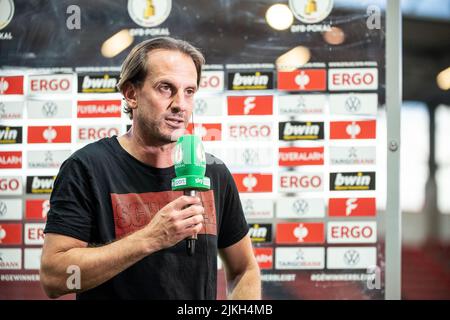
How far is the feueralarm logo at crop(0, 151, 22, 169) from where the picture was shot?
221 cm

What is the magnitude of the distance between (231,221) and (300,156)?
0.54m

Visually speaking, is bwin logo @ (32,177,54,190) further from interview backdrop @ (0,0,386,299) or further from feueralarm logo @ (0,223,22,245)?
feueralarm logo @ (0,223,22,245)

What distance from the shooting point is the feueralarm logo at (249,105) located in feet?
7.15

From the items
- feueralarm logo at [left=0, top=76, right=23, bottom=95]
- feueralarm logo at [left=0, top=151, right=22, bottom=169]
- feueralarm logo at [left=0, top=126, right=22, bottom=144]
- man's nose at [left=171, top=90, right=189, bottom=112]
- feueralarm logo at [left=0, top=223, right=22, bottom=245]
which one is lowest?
feueralarm logo at [left=0, top=223, right=22, bottom=245]

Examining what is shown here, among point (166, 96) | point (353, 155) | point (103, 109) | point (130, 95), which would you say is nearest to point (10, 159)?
point (103, 109)

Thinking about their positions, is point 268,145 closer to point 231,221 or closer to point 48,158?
point 231,221

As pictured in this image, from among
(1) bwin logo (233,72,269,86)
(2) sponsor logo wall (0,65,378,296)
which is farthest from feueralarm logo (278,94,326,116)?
(1) bwin logo (233,72,269,86)

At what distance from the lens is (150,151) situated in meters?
1.65

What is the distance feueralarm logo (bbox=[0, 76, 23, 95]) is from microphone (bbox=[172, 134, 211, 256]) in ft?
3.60

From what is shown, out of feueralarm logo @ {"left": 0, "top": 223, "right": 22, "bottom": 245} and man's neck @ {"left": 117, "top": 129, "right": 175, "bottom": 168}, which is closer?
man's neck @ {"left": 117, "top": 129, "right": 175, "bottom": 168}

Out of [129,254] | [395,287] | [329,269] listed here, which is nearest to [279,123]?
[329,269]

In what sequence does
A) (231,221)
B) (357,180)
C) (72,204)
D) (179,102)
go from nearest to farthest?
1. (72,204)
2. (179,102)
3. (231,221)
4. (357,180)

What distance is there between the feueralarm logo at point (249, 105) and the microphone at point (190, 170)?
0.80m

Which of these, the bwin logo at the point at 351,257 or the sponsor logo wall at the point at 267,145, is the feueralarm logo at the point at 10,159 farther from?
the bwin logo at the point at 351,257
